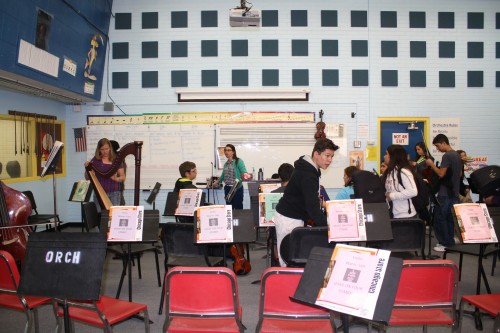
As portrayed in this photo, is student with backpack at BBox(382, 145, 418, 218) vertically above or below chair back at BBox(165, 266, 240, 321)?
above

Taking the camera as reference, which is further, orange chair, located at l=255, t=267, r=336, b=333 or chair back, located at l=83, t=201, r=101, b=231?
chair back, located at l=83, t=201, r=101, b=231

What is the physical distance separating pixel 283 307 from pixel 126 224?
177cm

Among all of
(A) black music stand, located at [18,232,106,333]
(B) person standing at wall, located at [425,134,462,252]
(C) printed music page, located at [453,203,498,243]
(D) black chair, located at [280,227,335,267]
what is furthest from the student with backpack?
(A) black music stand, located at [18,232,106,333]

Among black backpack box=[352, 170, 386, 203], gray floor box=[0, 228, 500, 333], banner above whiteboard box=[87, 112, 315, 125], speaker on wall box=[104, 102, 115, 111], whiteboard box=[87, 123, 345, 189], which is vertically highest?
speaker on wall box=[104, 102, 115, 111]

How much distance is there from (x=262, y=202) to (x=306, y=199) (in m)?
1.44

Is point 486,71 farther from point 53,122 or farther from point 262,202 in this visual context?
point 53,122

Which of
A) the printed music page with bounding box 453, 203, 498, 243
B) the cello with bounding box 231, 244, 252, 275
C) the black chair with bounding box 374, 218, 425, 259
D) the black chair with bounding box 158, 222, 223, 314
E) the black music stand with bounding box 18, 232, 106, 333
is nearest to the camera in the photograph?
the black music stand with bounding box 18, 232, 106, 333

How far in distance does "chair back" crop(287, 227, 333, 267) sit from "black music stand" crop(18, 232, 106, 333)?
166 cm

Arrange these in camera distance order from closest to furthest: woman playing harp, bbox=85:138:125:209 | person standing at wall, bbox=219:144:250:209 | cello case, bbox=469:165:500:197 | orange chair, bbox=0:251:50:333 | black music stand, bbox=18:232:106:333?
black music stand, bbox=18:232:106:333 < orange chair, bbox=0:251:50:333 < woman playing harp, bbox=85:138:125:209 < cello case, bbox=469:165:500:197 < person standing at wall, bbox=219:144:250:209

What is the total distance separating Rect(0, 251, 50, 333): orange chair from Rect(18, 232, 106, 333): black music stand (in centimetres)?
70

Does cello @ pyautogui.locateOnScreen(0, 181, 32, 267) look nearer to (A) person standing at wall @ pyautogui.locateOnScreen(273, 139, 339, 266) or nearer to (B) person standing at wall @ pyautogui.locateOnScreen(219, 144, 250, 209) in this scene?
(A) person standing at wall @ pyautogui.locateOnScreen(273, 139, 339, 266)

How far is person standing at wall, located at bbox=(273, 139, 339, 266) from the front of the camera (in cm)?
325

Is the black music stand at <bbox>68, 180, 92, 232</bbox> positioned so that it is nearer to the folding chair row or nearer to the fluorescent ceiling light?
the fluorescent ceiling light

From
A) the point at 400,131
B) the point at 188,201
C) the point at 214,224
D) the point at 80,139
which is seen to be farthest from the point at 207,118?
the point at 214,224
